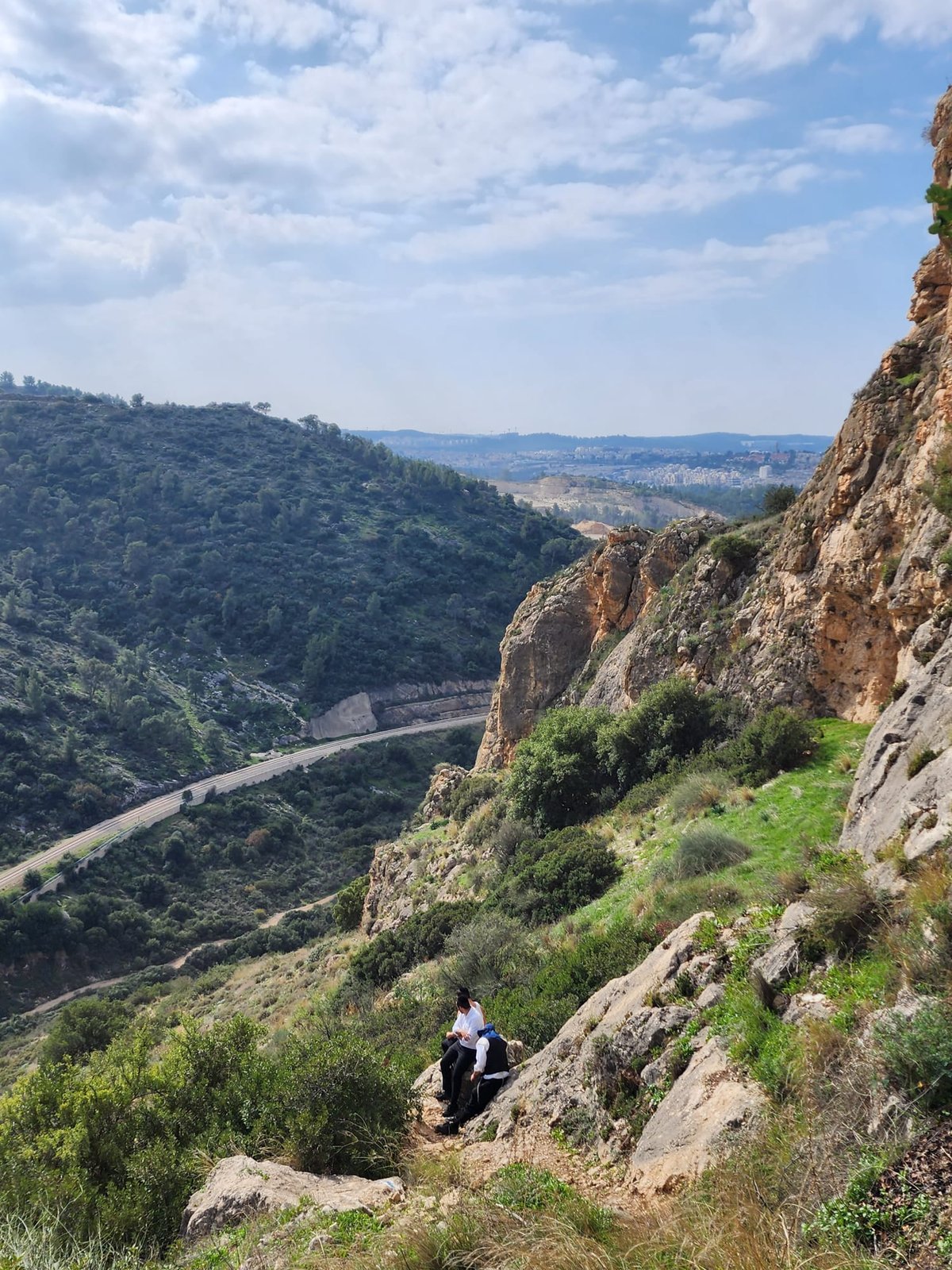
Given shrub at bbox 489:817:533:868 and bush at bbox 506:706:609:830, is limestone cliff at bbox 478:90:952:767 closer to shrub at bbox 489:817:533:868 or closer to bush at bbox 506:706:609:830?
bush at bbox 506:706:609:830

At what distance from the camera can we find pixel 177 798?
5316 cm

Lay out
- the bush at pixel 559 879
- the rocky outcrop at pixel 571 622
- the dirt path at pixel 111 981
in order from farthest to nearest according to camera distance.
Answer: the dirt path at pixel 111 981, the rocky outcrop at pixel 571 622, the bush at pixel 559 879

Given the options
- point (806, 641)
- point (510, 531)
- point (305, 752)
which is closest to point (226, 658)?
point (305, 752)

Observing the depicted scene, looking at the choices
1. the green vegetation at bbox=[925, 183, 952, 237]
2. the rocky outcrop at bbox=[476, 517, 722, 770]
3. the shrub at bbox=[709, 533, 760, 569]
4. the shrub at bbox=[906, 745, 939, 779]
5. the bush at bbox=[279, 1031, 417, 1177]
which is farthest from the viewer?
the rocky outcrop at bbox=[476, 517, 722, 770]

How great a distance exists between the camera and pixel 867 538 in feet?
48.8

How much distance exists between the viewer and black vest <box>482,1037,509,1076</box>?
8.00 meters

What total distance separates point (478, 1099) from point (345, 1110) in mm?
1416

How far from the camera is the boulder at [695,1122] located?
5016mm

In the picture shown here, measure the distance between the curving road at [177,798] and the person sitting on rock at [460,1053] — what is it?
40715 millimetres

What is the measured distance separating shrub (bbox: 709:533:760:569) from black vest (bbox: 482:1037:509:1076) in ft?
49.7

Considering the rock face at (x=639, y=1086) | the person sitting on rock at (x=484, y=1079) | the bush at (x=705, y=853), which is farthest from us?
the bush at (x=705, y=853)

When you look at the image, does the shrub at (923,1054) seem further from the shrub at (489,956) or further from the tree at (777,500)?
the tree at (777,500)

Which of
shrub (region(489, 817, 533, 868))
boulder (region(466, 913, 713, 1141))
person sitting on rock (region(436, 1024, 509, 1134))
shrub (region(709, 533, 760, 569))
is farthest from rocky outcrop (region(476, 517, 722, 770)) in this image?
person sitting on rock (region(436, 1024, 509, 1134))

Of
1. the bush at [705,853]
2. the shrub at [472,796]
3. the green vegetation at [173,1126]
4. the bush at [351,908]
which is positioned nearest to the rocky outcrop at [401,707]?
the bush at [351,908]
